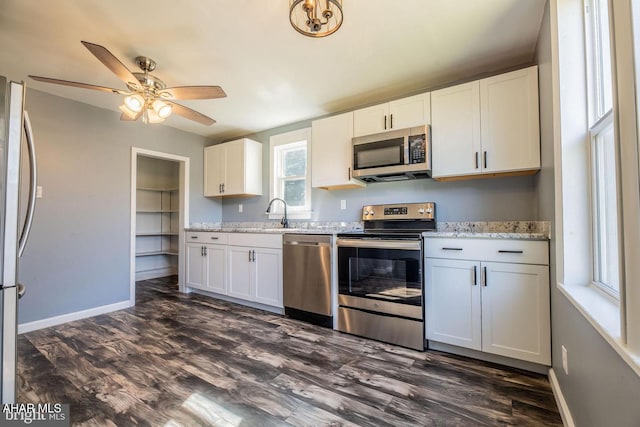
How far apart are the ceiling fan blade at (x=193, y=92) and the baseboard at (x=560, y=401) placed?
2.86 metres

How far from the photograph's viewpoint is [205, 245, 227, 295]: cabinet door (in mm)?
3686

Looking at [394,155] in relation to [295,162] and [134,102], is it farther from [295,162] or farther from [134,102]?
[134,102]

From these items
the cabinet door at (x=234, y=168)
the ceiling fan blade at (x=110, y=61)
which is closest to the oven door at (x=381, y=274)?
the cabinet door at (x=234, y=168)

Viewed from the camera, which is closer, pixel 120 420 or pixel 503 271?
pixel 120 420

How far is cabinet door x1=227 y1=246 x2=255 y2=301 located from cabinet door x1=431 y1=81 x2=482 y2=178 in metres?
2.29

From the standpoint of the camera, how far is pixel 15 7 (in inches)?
71.9

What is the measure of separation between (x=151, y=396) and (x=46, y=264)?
2.26m

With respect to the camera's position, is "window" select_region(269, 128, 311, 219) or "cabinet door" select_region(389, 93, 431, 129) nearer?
"cabinet door" select_region(389, 93, 431, 129)

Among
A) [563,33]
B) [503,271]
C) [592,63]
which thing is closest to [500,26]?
[563,33]

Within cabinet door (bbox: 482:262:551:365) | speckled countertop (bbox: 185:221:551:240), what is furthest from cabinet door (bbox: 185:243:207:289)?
cabinet door (bbox: 482:262:551:365)

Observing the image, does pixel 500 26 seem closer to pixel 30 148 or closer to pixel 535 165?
pixel 535 165

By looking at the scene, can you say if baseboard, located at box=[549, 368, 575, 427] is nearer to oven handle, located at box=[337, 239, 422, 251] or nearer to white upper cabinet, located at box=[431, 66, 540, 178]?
oven handle, located at box=[337, 239, 422, 251]

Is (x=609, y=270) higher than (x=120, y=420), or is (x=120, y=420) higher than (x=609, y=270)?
(x=609, y=270)

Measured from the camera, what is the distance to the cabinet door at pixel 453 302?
83.1 inches
